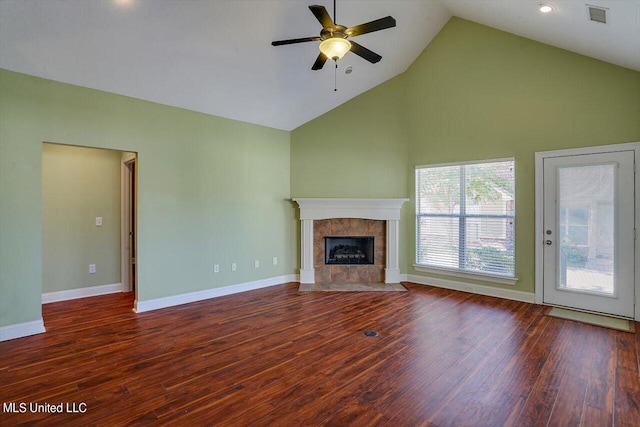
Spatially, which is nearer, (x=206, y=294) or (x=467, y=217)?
(x=206, y=294)

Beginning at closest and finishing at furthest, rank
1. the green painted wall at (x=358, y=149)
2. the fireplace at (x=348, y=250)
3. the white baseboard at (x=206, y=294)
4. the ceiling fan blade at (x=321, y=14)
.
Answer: the ceiling fan blade at (x=321, y=14) → the white baseboard at (x=206, y=294) → the green painted wall at (x=358, y=149) → the fireplace at (x=348, y=250)

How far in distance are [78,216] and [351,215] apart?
442 centimetres

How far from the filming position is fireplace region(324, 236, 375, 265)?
5.83m

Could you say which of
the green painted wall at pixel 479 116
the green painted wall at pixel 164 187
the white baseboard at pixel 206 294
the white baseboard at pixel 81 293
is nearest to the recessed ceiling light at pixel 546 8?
the green painted wall at pixel 479 116

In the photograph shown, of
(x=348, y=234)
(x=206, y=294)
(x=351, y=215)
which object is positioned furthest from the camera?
(x=348, y=234)

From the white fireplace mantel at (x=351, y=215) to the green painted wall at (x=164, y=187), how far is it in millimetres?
364

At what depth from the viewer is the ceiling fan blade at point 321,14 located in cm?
237

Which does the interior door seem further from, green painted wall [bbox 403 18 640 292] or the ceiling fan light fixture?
the ceiling fan light fixture

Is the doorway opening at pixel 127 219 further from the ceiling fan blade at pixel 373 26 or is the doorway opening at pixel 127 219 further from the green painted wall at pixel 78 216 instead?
the ceiling fan blade at pixel 373 26

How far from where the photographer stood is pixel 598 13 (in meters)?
2.95

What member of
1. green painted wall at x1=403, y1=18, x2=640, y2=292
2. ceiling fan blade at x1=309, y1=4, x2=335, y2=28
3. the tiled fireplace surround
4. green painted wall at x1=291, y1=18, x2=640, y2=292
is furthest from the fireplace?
ceiling fan blade at x1=309, y1=4, x2=335, y2=28

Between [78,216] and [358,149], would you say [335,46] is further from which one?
[78,216]

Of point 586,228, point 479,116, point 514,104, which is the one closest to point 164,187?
point 479,116

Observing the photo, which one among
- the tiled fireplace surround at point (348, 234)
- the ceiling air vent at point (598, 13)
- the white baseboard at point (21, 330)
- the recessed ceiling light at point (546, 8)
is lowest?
the white baseboard at point (21, 330)
